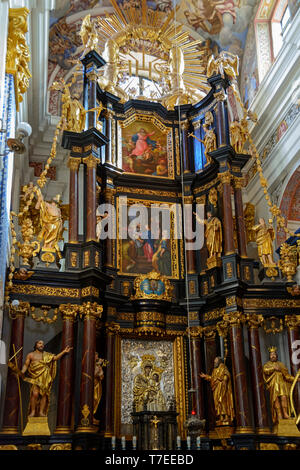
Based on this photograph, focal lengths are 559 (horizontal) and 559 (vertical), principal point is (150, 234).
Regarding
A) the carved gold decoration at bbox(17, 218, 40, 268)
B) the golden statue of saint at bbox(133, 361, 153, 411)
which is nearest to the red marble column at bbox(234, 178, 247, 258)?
the golden statue of saint at bbox(133, 361, 153, 411)

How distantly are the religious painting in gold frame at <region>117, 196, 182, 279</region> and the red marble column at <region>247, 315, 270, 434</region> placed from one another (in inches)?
104

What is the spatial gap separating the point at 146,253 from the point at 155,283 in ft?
3.54

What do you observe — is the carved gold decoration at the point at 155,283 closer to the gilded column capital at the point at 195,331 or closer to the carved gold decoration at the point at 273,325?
the gilded column capital at the point at 195,331

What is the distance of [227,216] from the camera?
47.7ft

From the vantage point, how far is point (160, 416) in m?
12.7

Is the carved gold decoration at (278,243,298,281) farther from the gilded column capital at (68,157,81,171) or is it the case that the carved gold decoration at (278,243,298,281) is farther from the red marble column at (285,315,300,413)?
the gilded column capital at (68,157,81,171)

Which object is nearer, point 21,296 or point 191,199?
point 21,296

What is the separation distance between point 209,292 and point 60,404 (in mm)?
4694

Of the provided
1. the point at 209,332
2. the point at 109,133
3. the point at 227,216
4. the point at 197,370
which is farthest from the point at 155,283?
the point at 109,133

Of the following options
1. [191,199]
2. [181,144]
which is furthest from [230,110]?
[191,199]

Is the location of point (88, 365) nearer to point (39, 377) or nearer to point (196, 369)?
point (39, 377)

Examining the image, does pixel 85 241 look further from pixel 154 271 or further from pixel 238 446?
pixel 238 446

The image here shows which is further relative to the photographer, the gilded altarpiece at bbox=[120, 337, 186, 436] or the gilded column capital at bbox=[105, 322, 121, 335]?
the gilded column capital at bbox=[105, 322, 121, 335]

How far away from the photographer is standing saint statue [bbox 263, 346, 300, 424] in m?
12.7
